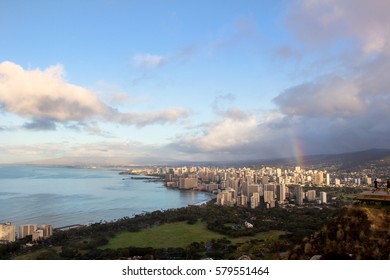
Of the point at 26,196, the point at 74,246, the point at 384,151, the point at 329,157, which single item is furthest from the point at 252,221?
the point at 329,157

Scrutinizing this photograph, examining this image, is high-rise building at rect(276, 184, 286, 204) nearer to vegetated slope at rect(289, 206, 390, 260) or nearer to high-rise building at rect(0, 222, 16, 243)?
high-rise building at rect(0, 222, 16, 243)

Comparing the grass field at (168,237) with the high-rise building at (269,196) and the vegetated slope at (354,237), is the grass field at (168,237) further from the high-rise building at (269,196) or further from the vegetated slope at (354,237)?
the high-rise building at (269,196)

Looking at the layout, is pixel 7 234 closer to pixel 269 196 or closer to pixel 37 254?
pixel 37 254

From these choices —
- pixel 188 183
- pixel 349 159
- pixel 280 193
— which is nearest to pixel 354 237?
pixel 280 193

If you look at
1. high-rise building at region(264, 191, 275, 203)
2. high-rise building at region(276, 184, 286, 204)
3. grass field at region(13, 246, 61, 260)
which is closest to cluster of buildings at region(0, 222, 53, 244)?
grass field at region(13, 246, 61, 260)

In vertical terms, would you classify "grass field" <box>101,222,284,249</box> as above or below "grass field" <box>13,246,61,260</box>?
below

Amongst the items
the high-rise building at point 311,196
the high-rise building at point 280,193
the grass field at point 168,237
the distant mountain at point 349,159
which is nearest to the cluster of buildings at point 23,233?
the grass field at point 168,237

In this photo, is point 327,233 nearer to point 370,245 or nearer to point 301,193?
point 370,245
